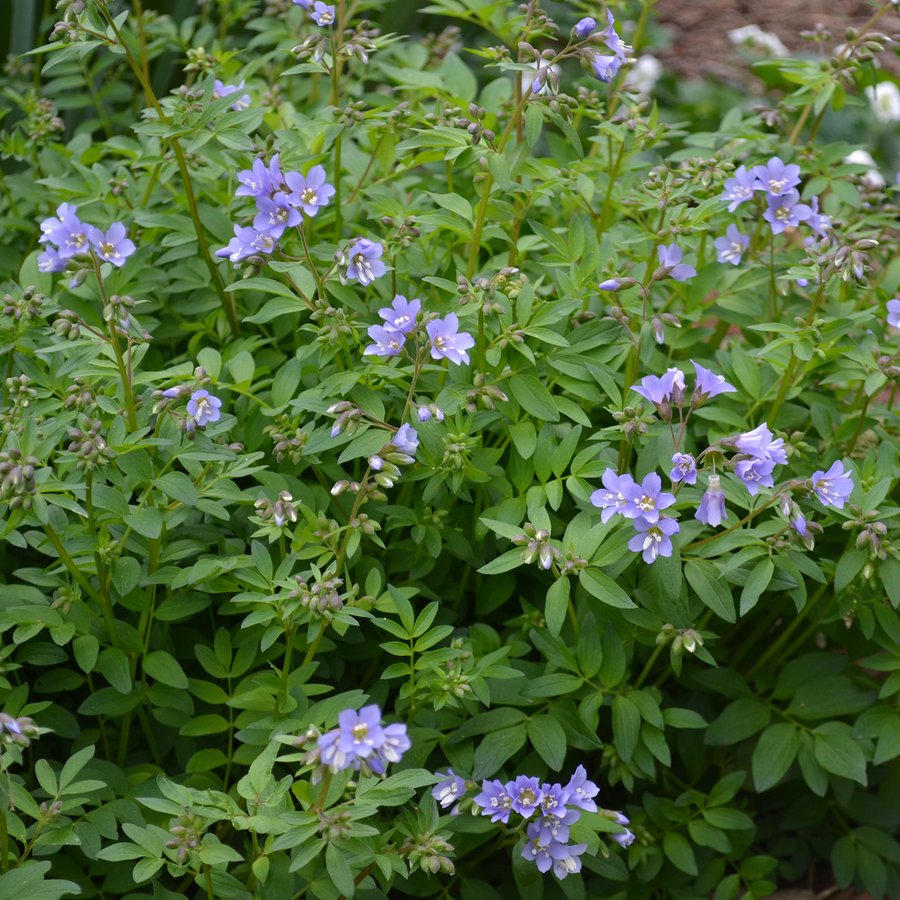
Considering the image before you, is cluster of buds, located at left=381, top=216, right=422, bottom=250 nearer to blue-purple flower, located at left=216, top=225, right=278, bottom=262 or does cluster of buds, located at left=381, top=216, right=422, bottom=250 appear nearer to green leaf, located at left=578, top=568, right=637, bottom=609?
blue-purple flower, located at left=216, top=225, right=278, bottom=262

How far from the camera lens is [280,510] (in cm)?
191

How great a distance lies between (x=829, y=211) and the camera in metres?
2.99

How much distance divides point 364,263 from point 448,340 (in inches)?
11.4

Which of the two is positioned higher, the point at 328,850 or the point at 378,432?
the point at 378,432

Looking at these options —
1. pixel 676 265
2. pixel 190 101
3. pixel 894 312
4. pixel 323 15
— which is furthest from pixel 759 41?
pixel 190 101

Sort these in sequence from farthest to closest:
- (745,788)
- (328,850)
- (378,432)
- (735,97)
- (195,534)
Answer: (735,97), (745,788), (195,534), (378,432), (328,850)

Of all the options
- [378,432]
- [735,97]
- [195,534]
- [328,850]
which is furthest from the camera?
[735,97]

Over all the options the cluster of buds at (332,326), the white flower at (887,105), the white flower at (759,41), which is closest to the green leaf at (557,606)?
the cluster of buds at (332,326)

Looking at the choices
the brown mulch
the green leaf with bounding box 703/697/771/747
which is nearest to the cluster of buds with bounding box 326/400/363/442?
the green leaf with bounding box 703/697/771/747

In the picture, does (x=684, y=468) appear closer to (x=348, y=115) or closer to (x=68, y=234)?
(x=348, y=115)

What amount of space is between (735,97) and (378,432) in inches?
169

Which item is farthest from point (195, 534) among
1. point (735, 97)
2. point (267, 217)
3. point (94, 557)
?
point (735, 97)

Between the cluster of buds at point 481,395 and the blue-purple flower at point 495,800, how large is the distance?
82cm

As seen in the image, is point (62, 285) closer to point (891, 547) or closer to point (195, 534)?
point (195, 534)
